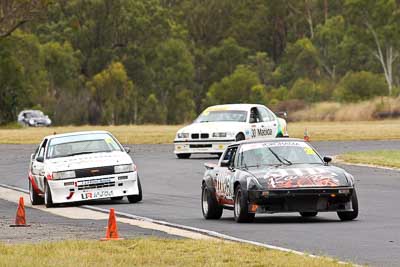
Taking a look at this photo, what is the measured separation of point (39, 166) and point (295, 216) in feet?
21.3

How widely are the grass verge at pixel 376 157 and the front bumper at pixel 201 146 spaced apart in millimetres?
3543

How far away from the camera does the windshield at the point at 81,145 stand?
81.7 feet

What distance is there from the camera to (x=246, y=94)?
4215 inches

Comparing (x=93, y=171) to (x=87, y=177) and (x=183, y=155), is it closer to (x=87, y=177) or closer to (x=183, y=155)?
(x=87, y=177)

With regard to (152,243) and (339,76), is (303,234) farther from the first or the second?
(339,76)

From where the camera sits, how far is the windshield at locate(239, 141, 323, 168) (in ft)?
63.4

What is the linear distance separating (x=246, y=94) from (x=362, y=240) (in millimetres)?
91634

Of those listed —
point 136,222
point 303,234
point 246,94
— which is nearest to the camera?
point 303,234

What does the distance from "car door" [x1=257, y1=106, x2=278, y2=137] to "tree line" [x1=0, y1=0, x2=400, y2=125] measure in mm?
46744

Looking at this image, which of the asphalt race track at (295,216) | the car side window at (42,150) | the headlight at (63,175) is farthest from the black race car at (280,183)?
the car side window at (42,150)

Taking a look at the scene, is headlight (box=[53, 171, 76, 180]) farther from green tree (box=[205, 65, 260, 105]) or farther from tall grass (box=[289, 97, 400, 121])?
green tree (box=[205, 65, 260, 105])

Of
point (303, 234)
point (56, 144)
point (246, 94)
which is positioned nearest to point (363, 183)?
point (56, 144)

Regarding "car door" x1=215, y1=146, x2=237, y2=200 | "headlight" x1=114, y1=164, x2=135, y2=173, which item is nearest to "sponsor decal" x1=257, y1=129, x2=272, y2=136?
"headlight" x1=114, y1=164, x2=135, y2=173

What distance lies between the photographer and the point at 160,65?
10306 cm
